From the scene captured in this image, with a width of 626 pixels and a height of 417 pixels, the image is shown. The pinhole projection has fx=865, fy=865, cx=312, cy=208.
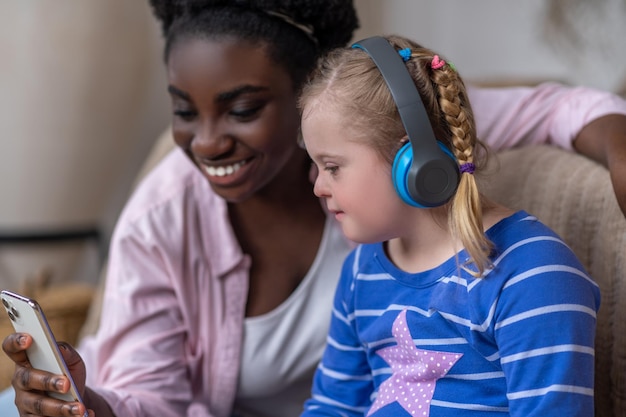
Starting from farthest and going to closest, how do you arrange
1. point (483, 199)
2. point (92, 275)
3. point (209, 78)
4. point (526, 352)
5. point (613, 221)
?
1. point (92, 275)
2. point (209, 78)
3. point (613, 221)
4. point (483, 199)
5. point (526, 352)

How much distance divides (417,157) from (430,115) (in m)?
0.07

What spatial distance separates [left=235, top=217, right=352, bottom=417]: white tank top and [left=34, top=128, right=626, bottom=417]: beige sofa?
0.90 ft

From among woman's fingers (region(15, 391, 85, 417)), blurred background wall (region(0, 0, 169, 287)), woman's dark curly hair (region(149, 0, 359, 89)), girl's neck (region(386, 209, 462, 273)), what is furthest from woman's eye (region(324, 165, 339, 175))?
blurred background wall (region(0, 0, 169, 287))

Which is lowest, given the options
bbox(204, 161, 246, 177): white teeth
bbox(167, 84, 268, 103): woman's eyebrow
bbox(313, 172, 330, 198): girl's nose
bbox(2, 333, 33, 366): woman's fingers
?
bbox(2, 333, 33, 366): woman's fingers

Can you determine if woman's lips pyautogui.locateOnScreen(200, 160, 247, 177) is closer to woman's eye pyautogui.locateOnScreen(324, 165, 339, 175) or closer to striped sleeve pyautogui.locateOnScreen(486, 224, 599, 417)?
woman's eye pyautogui.locateOnScreen(324, 165, 339, 175)

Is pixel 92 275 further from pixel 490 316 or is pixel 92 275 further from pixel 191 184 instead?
pixel 490 316

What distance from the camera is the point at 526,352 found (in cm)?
84

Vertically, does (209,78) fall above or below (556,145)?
above

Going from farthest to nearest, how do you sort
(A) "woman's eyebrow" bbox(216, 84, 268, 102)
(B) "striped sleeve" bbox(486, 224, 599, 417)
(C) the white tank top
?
(C) the white tank top, (A) "woman's eyebrow" bbox(216, 84, 268, 102), (B) "striped sleeve" bbox(486, 224, 599, 417)

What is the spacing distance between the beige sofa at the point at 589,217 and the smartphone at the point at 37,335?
0.55 meters

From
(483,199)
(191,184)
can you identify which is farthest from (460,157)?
(191,184)

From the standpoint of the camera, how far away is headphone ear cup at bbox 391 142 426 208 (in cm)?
87

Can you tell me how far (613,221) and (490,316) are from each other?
0.29 m

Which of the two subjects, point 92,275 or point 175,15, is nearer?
point 175,15
